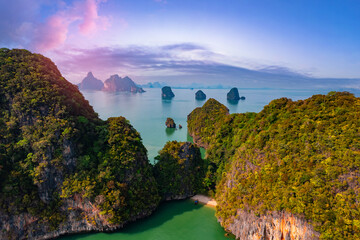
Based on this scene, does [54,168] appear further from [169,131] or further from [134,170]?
[169,131]

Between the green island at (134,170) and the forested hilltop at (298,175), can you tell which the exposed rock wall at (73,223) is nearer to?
the green island at (134,170)

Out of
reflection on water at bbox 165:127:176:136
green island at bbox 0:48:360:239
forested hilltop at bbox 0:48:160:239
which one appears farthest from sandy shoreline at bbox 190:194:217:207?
reflection on water at bbox 165:127:176:136

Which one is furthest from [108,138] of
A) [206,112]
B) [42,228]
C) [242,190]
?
[206,112]

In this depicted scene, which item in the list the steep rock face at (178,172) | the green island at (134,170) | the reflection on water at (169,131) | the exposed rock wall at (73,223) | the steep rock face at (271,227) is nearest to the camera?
the steep rock face at (271,227)

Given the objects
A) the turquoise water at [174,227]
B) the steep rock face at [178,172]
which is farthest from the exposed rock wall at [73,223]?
the steep rock face at [178,172]

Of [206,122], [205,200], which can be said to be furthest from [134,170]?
[206,122]

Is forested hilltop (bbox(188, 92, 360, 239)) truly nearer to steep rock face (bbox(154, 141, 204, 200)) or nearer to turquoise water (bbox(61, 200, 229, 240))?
turquoise water (bbox(61, 200, 229, 240))
